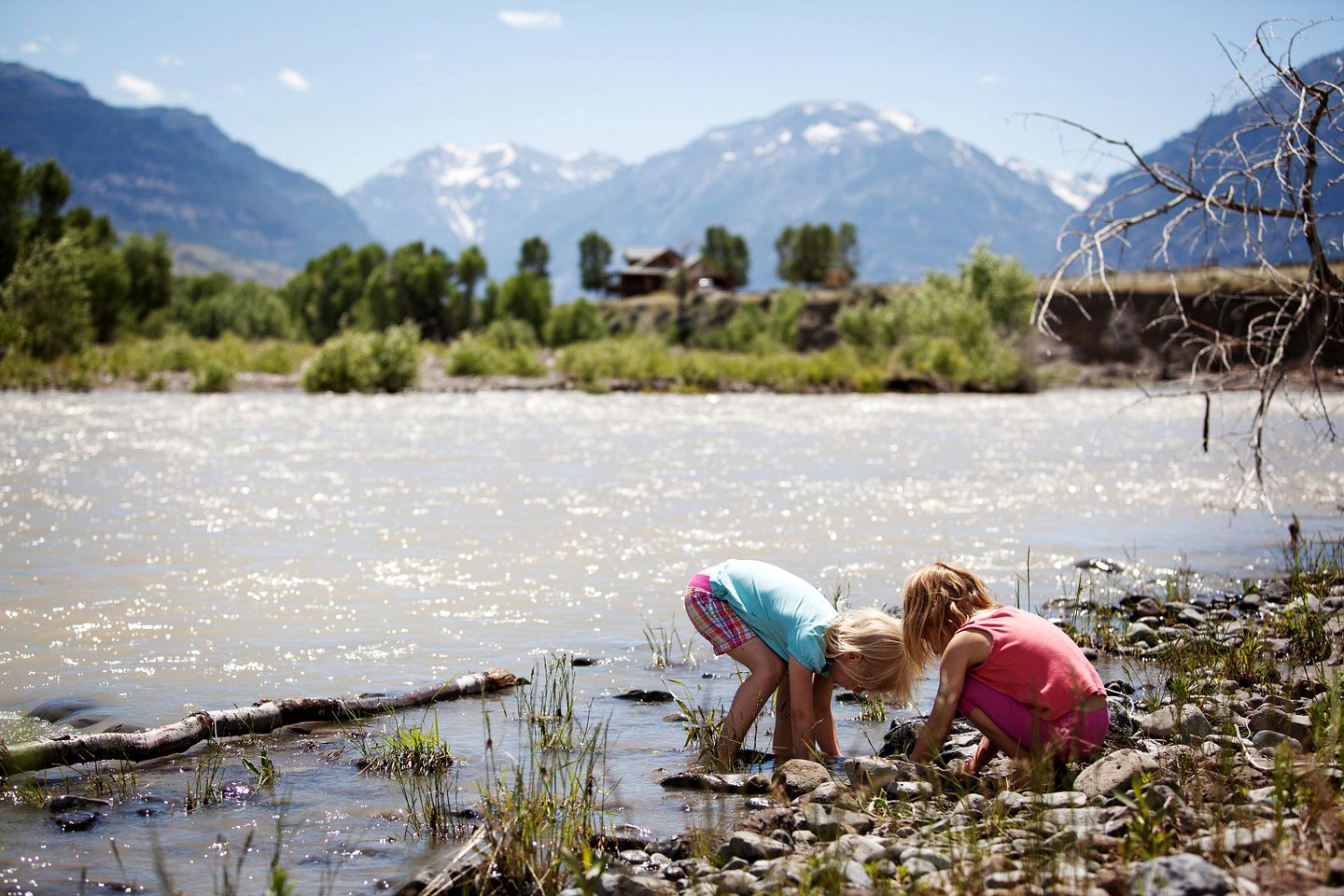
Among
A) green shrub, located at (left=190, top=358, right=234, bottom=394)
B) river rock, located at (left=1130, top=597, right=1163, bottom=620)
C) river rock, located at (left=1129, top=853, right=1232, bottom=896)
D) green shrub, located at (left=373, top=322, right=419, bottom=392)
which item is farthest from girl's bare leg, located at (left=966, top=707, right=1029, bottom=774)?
green shrub, located at (left=190, top=358, right=234, bottom=394)

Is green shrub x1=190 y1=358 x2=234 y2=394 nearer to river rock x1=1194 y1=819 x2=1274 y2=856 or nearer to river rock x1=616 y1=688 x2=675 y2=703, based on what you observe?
river rock x1=616 y1=688 x2=675 y2=703

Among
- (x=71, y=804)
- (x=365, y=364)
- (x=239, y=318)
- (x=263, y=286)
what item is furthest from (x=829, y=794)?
(x=263, y=286)

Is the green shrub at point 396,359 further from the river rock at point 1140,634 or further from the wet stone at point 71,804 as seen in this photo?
the wet stone at point 71,804

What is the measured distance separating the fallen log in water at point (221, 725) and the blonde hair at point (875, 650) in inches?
104

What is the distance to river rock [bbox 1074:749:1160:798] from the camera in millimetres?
4574

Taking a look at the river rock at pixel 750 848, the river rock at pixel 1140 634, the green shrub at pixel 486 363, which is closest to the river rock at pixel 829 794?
the river rock at pixel 750 848

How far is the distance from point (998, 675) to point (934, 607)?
42cm

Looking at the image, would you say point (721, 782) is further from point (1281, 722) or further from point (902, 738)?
point (1281, 722)

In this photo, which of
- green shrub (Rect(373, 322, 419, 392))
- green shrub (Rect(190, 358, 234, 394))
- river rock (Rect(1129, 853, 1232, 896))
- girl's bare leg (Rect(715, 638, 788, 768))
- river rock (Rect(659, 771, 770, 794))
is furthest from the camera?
green shrub (Rect(373, 322, 419, 392))

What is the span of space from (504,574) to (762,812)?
23.7ft

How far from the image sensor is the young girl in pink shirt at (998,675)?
5070mm

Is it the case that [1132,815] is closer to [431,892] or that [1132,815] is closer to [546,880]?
[546,880]

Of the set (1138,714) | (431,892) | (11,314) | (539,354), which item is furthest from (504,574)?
(539,354)

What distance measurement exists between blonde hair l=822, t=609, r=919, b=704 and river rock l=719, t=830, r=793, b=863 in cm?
122
